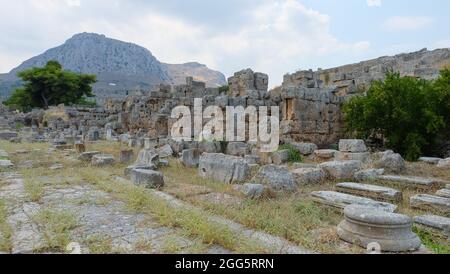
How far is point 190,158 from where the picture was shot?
28.4 ft

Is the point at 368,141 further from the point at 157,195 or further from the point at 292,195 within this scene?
the point at 157,195

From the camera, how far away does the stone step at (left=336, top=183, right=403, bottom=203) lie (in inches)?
199

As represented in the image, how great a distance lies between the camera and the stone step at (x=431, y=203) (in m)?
4.54

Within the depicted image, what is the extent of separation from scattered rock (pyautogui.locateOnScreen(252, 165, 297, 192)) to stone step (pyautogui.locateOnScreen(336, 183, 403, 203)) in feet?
2.73

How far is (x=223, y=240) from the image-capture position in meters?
3.26

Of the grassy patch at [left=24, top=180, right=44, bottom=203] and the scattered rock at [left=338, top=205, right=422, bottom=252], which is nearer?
the scattered rock at [left=338, top=205, right=422, bottom=252]

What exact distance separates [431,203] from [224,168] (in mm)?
3640

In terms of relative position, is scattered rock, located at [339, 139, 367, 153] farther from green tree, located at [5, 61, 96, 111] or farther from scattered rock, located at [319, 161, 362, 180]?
green tree, located at [5, 61, 96, 111]

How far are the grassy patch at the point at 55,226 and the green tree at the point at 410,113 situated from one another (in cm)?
852

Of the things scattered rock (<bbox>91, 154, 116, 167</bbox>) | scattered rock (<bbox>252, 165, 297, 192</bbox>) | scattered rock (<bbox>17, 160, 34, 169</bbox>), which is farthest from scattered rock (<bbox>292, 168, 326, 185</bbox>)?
scattered rock (<bbox>17, 160, 34, 169</bbox>)

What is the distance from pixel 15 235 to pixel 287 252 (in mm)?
2827

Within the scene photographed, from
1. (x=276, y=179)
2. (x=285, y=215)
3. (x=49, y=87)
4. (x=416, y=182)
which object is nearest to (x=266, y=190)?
(x=276, y=179)

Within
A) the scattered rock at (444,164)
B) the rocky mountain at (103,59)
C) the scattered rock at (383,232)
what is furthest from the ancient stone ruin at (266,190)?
the rocky mountain at (103,59)

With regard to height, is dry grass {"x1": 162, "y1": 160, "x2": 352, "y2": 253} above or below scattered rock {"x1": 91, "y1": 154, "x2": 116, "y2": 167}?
below
